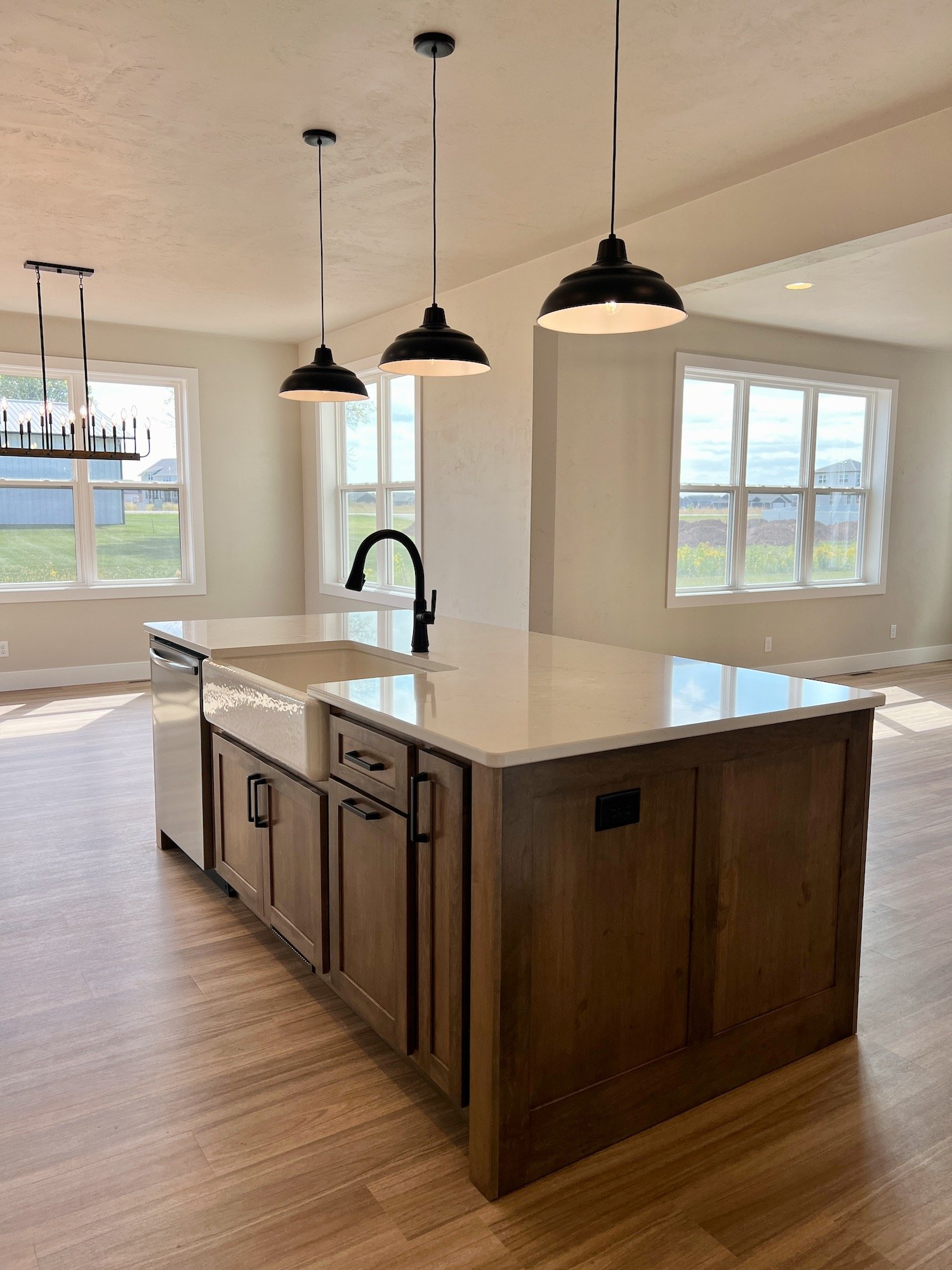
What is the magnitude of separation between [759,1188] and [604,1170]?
1.00ft

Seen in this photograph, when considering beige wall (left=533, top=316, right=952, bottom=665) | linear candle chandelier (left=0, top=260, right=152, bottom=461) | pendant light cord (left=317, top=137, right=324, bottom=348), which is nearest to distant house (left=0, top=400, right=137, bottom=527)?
linear candle chandelier (left=0, top=260, right=152, bottom=461)

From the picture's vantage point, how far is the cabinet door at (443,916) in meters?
1.83

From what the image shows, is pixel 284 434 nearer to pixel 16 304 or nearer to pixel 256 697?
pixel 16 304

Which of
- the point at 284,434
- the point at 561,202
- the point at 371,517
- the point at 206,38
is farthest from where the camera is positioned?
the point at 284,434

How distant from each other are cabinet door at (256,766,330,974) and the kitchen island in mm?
14

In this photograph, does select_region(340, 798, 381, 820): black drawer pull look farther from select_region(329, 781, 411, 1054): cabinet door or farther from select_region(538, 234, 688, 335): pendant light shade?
select_region(538, 234, 688, 335): pendant light shade

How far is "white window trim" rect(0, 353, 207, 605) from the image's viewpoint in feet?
22.6

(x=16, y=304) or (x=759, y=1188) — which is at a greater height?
(x=16, y=304)

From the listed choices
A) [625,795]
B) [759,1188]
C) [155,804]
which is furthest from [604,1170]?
[155,804]

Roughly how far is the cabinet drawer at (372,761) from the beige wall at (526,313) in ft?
9.54

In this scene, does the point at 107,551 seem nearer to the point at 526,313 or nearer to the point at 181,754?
the point at 526,313

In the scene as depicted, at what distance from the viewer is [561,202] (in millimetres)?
4230

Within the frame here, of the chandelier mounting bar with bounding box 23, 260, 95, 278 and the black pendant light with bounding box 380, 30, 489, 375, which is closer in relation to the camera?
the black pendant light with bounding box 380, 30, 489, 375

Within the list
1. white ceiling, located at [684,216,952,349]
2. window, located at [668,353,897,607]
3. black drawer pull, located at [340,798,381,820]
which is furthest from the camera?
window, located at [668,353,897,607]
